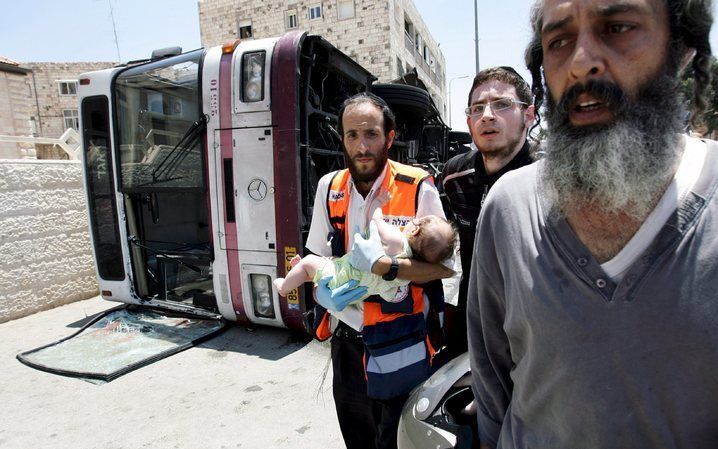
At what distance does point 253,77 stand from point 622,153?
372 cm

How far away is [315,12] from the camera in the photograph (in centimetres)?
2530

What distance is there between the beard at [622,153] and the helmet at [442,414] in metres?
0.91

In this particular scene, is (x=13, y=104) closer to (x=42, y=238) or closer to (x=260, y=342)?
(x=42, y=238)

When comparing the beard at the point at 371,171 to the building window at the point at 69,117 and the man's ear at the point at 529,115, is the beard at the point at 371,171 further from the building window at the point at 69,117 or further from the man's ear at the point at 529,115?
the building window at the point at 69,117

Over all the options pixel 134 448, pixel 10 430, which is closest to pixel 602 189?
pixel 134 448

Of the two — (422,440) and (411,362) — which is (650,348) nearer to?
(422,440)

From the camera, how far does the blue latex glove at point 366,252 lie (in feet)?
5.92

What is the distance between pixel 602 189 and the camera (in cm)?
90

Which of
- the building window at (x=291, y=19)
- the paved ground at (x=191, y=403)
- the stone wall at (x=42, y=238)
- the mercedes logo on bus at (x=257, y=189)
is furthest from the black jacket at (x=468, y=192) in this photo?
the building window at (x=291, y=19)

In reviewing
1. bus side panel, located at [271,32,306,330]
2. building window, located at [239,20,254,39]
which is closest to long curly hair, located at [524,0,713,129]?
bus side panel, located at [271,32,306,330]

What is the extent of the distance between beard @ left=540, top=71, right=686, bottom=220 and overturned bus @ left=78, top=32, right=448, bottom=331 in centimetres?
311

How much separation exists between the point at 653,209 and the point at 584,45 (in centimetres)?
39

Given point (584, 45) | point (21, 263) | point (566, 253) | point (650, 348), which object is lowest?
point (21, 263)

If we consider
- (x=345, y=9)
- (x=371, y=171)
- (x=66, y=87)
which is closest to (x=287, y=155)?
(x=371, y=171)
